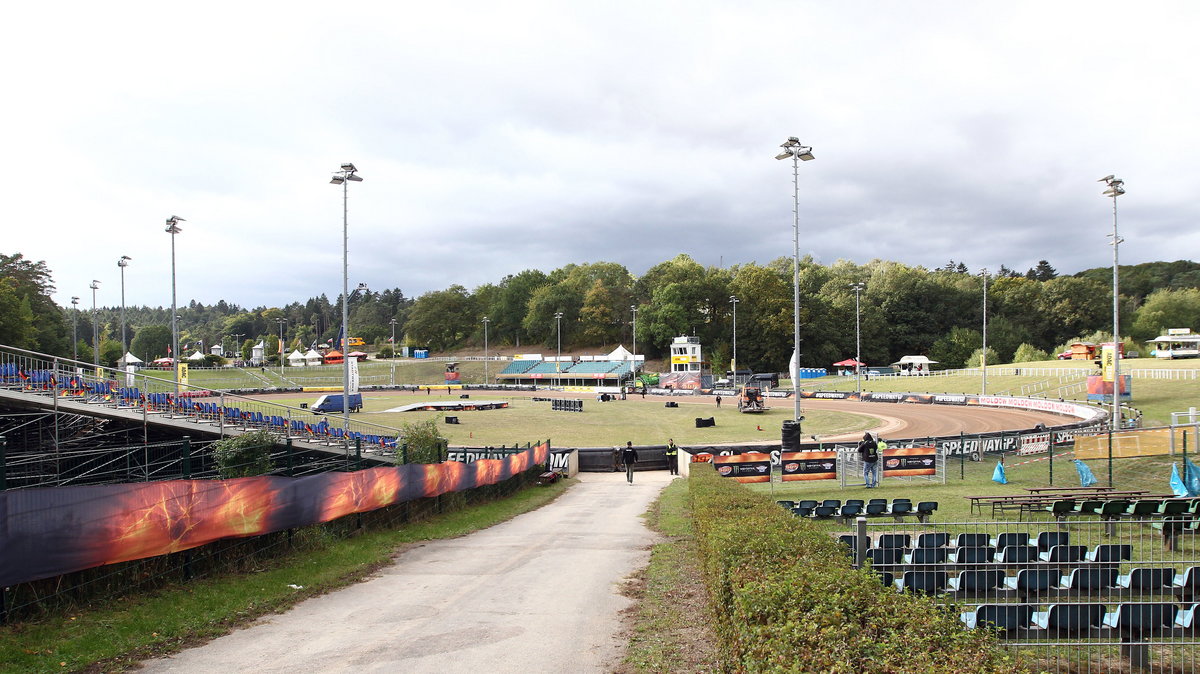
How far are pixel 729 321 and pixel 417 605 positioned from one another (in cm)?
11300

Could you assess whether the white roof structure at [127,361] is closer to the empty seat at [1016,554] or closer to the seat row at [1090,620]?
the empty seat at [1016,554]

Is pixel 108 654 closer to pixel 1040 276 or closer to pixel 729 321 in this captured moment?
pixel 729 321

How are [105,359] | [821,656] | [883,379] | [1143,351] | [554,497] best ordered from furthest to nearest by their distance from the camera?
[105,359] < [1143,351] < [883,379] < [554,497] < [821,656]

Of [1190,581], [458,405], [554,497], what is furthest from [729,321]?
[1190,581]

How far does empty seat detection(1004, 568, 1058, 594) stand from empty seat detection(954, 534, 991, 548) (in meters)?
1.29

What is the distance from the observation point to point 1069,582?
9016 mm

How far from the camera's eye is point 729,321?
392 feet

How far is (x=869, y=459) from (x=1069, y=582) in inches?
575

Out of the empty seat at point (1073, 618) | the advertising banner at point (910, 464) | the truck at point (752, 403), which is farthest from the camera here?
the truck at point (752, 403)

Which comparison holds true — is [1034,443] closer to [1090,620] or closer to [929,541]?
[929,541]

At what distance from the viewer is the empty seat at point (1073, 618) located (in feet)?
23.9

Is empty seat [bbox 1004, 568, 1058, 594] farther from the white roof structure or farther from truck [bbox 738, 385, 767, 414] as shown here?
the white roof structure

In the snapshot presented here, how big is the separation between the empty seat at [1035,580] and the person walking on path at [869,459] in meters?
14.6

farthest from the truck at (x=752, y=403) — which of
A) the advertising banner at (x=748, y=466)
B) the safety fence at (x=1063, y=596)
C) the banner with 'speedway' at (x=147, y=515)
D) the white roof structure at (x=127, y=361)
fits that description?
the white roof structure at (x=127, y=361)
